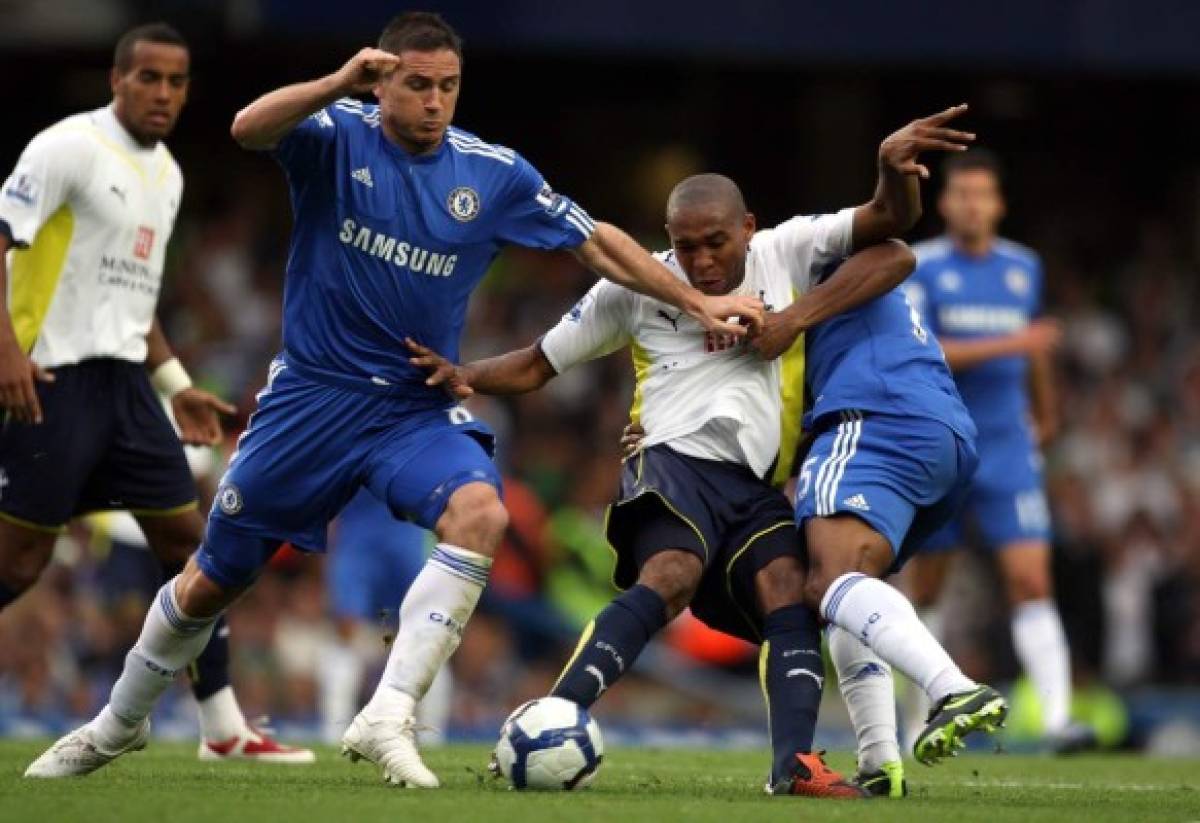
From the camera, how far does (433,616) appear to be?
7.59 meters

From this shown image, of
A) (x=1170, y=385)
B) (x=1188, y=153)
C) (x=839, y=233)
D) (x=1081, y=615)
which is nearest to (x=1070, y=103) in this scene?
(x=1188, y=153)

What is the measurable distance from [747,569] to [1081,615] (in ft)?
32.0

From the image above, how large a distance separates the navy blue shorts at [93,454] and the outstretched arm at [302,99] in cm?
192

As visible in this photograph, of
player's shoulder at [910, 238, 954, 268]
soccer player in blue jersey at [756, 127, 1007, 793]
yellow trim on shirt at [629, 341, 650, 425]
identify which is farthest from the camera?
player's shoulder at [910, 238, 954, 268]

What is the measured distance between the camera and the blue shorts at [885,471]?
25.7ft

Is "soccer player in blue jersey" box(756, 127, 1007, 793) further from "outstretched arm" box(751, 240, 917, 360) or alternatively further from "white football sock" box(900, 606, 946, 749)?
"white football sock" box(900, 606, 946, 749)

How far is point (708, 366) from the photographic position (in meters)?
8.23

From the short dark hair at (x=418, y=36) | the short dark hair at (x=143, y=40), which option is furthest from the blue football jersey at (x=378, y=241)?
the short dark hair at (x=143, y=40)

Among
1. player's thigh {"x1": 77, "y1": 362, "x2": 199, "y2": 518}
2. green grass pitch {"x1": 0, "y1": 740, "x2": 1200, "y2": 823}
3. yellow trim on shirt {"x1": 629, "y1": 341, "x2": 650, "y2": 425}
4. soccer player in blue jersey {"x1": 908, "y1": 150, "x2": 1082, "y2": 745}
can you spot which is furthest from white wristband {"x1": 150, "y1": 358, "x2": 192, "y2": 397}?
soccer player in blue jersey {"x1": 908, "y1": 150, "x2": 1082, "y2": 745}

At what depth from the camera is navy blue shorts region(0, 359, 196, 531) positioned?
9.15 m

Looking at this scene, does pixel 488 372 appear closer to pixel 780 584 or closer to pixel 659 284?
pixel 659 284

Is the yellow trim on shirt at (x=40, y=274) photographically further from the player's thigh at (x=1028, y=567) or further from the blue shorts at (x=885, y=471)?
the player's thigh at (x=1028, y=567)

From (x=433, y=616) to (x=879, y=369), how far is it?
1814mm

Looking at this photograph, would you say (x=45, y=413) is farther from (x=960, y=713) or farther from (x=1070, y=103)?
(x=1070, y=103)
